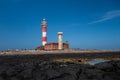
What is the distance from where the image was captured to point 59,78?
971 centimetres

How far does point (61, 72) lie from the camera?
32.7 feet

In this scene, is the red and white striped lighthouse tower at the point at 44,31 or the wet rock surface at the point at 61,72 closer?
the wet rock surface at the point at 61,72

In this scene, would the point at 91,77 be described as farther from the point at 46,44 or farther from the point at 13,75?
the point at 46,44

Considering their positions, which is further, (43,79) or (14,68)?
(14,68)

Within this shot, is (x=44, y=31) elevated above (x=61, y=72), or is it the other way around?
(x=44, y=31)

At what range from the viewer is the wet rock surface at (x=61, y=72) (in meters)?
9.72

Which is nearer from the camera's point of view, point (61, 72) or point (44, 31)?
point (61, 72)

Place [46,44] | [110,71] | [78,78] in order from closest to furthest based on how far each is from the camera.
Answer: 1. [78,78]
2. [110,71]
3. [46,44]

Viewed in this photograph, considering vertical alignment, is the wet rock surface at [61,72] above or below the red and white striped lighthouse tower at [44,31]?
below

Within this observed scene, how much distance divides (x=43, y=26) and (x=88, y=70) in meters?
39.7

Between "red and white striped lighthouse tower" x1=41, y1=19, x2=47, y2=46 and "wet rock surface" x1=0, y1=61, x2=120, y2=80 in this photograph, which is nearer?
"wet rock surface" x1=0, y1=61, x2=120, y2=80

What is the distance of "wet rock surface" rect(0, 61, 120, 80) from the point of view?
972 centimetres

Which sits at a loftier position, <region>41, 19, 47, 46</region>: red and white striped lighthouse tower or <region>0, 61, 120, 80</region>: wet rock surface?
<region>41, 19, 47, 46</region>: red and white striped lighthouse tower

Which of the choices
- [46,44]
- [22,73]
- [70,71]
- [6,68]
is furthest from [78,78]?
[46,44]
